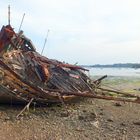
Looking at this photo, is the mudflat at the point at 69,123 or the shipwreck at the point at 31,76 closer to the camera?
the mudflat at the point at 69,123

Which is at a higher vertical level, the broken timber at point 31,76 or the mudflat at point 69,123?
the broken timber at point 31,76

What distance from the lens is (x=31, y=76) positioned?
14.9m

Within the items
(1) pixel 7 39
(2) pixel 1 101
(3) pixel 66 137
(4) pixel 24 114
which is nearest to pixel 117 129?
(3) pixel 66 137

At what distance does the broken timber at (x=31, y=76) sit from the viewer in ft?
45.2

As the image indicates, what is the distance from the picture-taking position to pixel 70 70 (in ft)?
57.2

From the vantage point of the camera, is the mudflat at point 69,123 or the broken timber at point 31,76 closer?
the mudflat at point 69,123

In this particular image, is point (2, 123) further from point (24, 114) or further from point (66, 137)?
point (66, 137)

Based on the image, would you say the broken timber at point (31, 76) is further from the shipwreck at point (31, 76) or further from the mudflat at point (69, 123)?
the mudflat at point (69, 123)

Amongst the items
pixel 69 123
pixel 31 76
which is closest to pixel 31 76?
pixel 31 76

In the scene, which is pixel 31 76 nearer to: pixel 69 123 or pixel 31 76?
pixel 31 76

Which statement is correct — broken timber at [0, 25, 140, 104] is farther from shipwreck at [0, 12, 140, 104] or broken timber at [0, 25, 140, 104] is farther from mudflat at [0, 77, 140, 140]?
mudflat at [0, 77, 140, 140]

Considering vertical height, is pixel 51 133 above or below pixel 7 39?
below

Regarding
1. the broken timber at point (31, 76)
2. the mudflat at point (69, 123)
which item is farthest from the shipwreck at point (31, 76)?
the mudflat at point (69, 123)

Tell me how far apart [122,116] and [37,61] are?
4.08m
